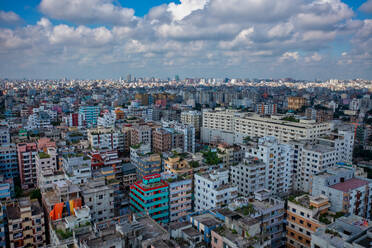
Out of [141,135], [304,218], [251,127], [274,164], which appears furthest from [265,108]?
[304,218]

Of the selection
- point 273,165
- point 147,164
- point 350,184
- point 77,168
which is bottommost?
point 147,164

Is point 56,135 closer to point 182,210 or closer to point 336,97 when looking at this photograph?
point 182,210

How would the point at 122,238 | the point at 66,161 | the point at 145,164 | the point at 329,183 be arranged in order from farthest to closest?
the point at 145,164
the point at 66,161
the point at 329,183
the point at 122,238

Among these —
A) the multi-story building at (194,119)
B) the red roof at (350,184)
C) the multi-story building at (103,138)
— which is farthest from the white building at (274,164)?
the multi-story building at (194,119)

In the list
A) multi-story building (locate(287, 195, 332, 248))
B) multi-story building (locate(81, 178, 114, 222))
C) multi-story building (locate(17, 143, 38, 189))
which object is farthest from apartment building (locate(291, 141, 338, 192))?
multi-story building (locate(17, 143, 38, 189))

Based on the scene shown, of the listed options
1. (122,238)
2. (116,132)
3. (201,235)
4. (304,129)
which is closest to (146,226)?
(122,238)

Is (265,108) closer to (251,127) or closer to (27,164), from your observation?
(251,127)
